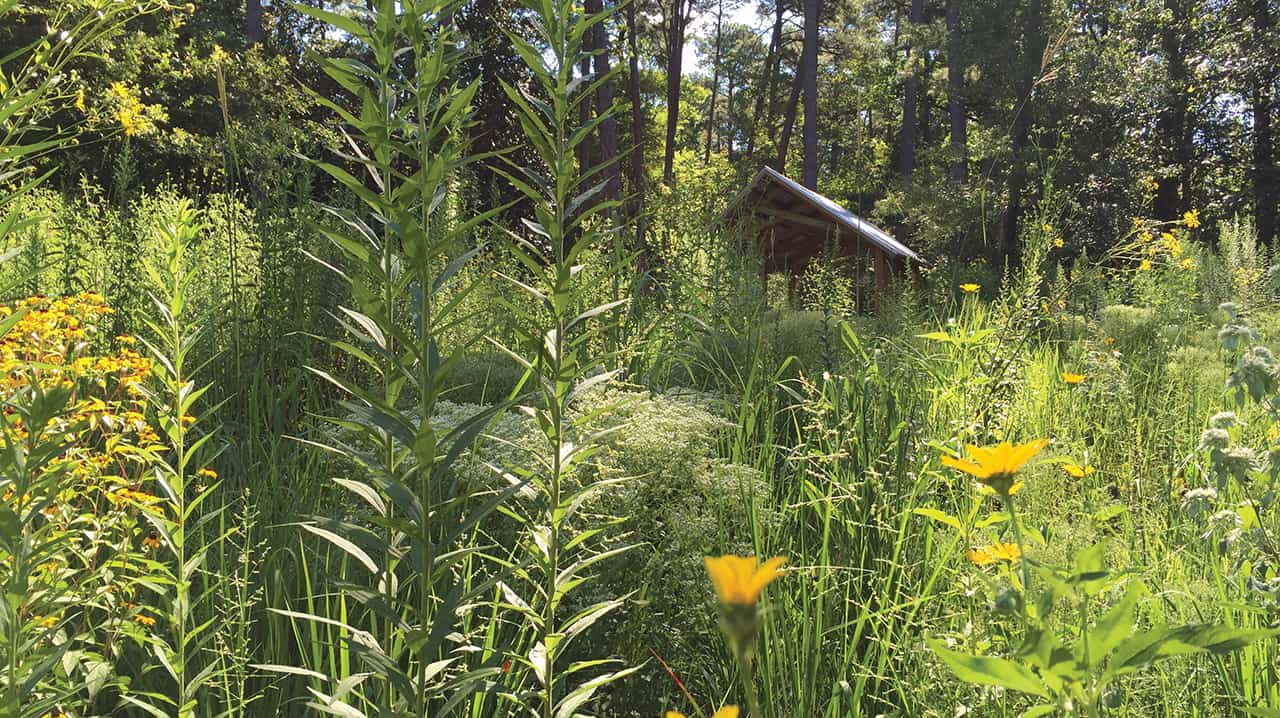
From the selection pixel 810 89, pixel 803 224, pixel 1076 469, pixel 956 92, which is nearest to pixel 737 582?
pixel 1076 469

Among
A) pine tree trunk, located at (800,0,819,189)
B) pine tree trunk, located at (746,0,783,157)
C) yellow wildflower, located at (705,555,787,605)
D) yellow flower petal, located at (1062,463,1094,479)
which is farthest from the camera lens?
pine tree trunk, located at (746,0,783,157)

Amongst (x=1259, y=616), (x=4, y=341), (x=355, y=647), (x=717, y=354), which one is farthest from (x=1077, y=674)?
(x=717, y=354)

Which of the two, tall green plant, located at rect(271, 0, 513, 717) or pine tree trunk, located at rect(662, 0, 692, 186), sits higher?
pine tree trunk, located at rect(662, 0, 692, 186)

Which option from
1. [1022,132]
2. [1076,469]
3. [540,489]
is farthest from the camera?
[1022,132]

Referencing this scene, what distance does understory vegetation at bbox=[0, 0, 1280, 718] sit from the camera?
3.11 ft

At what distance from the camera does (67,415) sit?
1.63 m

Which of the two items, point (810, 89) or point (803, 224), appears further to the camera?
point (810, 89)

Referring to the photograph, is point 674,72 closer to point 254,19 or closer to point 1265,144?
point 254,19

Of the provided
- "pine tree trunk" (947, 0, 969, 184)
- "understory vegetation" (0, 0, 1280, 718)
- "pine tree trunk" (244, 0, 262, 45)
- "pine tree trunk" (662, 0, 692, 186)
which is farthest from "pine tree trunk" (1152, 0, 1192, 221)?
"pine tree trunk" (244, 0, 262, 45)

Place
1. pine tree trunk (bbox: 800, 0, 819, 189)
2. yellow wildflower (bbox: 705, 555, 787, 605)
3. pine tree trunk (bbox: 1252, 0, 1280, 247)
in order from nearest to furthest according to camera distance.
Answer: yellow wildflower (bbox: 705, 555, 787, 605)
pine tree trunk (bbox: 1252, 0, 1280, 247)
pine tree trunk (bbox: 800, 0, 819, 189)

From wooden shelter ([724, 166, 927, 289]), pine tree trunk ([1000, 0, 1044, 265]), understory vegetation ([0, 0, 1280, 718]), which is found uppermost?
pine tree trunk ([1000, 0, 1044, 265])

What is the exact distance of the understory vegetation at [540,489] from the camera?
3.11 feet

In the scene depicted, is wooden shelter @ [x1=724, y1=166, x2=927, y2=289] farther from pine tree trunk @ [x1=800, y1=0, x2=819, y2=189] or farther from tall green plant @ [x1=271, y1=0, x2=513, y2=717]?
tall green plant @ [x1=271, y1=0, x2=513, y2=717]

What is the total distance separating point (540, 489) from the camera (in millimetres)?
1430
